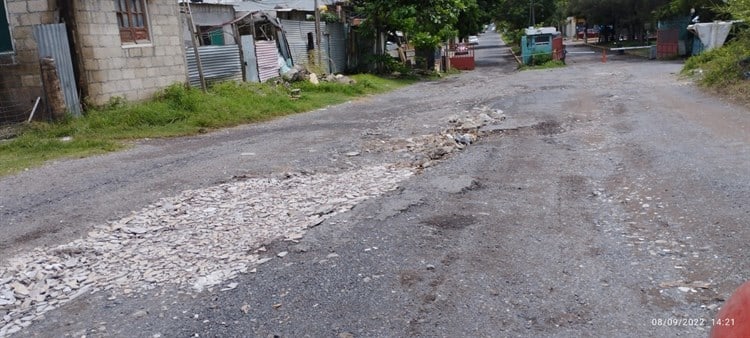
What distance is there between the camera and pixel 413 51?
28.3 m

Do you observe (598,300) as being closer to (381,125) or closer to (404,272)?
(404,272)

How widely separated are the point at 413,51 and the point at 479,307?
25.3 metres

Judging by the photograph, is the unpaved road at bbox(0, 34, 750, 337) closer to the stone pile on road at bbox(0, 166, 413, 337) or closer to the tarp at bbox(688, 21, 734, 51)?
the stone pile on road at bbox(0, 166, 413, 337)

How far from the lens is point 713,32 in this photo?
83.2 feet

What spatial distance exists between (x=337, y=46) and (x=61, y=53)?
1351 centimetres

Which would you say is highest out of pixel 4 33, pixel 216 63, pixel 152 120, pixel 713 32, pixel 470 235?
pixel 4 33

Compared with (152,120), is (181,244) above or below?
below

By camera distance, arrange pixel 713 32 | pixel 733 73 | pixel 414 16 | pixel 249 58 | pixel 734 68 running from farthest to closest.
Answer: pixel 713 32 → pixel 414 16 → pixel 249 58 → pixel 734 68 → pixel 733 73

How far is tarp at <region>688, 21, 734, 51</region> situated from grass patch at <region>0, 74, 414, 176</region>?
56.4 ft

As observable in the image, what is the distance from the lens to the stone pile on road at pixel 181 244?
14.5 feet

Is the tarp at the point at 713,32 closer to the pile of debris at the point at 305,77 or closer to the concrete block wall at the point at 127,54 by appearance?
the pile of debris at the point at 305,77

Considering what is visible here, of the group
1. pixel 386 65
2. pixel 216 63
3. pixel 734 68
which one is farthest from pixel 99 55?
pixel 386 65

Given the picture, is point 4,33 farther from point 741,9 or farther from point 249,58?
point 741,9

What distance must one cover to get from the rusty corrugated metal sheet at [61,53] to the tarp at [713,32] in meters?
23.1
